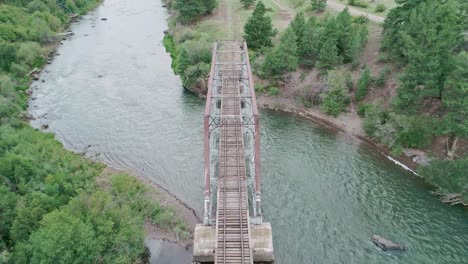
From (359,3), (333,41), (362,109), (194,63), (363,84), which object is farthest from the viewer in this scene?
(359,3)

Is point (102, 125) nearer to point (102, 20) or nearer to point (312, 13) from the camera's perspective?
point (312, 13)

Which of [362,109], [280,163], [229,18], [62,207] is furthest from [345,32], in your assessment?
[62,207]

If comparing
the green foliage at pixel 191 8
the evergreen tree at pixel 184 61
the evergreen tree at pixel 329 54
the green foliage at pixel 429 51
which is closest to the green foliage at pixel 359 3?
the evergreen tree at pixel 329 54

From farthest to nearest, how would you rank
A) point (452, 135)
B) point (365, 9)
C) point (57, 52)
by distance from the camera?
point (57, 52)
point (365, 9)
point (452, 135)

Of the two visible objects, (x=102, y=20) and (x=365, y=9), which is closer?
(x=365, y=9)

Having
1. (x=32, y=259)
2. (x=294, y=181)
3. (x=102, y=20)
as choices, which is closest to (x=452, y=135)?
(x=294, y=181)

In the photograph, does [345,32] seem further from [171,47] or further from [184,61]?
[171,47]
